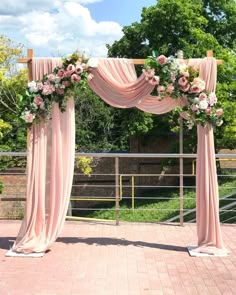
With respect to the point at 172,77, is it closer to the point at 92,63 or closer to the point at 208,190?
the point at 92,63

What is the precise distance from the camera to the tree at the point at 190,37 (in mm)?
18922

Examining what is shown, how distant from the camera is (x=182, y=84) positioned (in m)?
5.20

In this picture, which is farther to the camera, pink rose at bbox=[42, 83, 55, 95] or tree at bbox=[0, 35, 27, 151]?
tree at bbox=[0, 35, 27, 151]

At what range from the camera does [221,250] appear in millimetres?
5336

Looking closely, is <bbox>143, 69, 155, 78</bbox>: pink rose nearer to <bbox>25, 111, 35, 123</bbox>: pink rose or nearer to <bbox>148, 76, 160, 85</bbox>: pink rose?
<bbox>148, 76, 160, 85</bbox>: pink rose

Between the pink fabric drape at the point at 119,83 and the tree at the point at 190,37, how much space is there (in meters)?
13.3

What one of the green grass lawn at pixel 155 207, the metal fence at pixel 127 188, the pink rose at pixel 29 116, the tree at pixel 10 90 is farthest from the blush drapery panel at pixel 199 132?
the tree at pixel 10 90

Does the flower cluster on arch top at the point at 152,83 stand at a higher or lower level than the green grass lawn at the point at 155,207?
higher

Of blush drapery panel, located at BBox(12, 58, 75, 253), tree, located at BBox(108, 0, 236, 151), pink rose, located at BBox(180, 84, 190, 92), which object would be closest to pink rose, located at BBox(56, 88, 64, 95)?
blush drapery panel, located at BBox(12, 58, 75, 253)

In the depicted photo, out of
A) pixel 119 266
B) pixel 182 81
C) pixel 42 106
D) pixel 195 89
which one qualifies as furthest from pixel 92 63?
pixel 119 266

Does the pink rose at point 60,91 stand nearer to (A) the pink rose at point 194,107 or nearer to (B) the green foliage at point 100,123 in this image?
(A) the pink rose at point 194,107

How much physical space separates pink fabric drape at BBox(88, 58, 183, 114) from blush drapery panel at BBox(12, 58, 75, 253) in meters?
0.41

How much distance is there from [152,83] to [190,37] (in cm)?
1533

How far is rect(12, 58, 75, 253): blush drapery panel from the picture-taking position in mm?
5391
